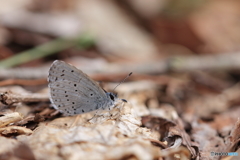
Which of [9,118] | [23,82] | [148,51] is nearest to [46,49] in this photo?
[23,82]

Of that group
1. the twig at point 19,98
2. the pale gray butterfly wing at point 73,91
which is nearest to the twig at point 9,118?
the twig at point 19,98

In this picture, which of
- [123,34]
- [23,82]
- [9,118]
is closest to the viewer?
[9,118]

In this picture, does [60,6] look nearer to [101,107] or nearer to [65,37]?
[65,37]

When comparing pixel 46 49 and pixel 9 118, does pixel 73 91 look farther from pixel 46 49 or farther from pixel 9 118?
pixel 46 49

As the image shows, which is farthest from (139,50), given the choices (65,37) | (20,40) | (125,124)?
(125,124)

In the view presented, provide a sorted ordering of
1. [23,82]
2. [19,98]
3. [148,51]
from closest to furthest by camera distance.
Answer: [19,98]
[23,82]
[148,51]

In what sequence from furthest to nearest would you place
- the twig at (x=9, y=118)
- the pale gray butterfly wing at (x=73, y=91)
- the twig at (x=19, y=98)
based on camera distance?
the pale gray butterfly wing at (x=73, y=91), the twig at (x=19, y=98), the twig at (x=9, y=118)

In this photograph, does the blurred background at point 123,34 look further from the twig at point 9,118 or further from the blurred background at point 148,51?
the twig at point 9,118

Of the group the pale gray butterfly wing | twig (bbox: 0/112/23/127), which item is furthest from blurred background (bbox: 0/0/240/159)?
twig (bbox: 0/112/23/127)

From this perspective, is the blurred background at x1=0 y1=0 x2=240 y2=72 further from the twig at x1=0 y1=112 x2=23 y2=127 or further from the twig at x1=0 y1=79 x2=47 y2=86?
the twig at x1=0 y1=112 x2=23 y2=127
